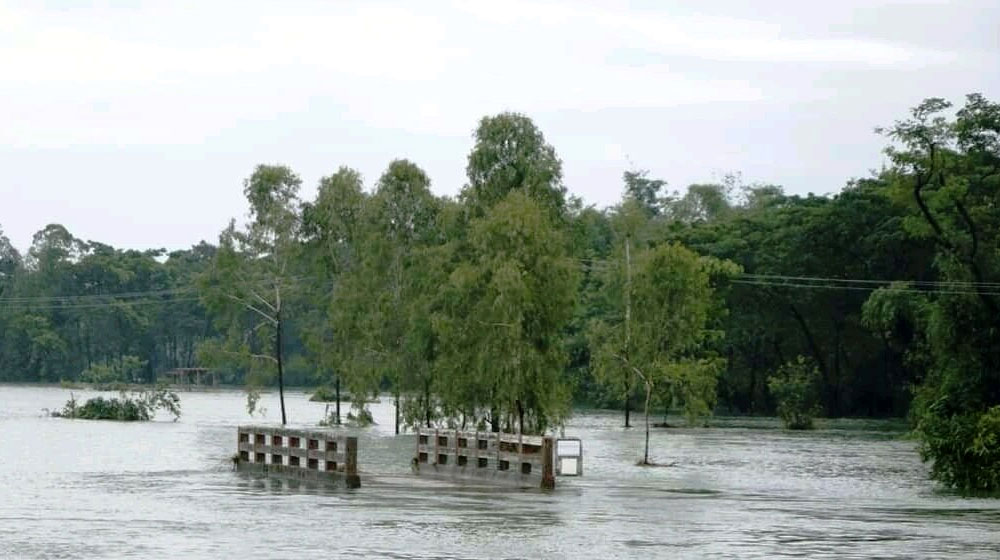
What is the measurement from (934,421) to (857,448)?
2123cm

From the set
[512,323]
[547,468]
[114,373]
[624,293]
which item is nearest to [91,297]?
[114,373]

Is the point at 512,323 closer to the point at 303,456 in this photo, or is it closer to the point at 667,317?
the point at 667,317

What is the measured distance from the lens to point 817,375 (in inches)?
4429

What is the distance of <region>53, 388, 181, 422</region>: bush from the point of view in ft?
322

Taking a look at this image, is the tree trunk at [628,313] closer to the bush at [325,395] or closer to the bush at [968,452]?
the bush at [968,452]

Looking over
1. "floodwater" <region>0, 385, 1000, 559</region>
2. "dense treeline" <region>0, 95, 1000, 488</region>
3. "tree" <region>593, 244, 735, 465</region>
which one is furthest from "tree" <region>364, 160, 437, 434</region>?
"floodwater" <region>0, 385, 1000, 559</region>

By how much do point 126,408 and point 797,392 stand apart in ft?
132

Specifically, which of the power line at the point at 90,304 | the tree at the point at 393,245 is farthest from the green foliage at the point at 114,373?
the tree at the point at 393,245

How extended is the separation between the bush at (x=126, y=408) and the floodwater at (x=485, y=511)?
1362 inches

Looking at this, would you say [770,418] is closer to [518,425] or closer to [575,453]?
[518,425]

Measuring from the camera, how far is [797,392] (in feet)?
347

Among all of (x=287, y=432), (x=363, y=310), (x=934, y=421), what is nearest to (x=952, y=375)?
(x=934, y=421)

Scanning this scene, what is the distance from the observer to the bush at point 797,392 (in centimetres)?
9506

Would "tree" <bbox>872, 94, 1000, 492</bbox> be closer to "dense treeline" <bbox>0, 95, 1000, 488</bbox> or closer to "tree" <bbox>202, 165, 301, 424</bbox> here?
"dense treeline" <bbox>0, 95, 1000, 488</bbox>
